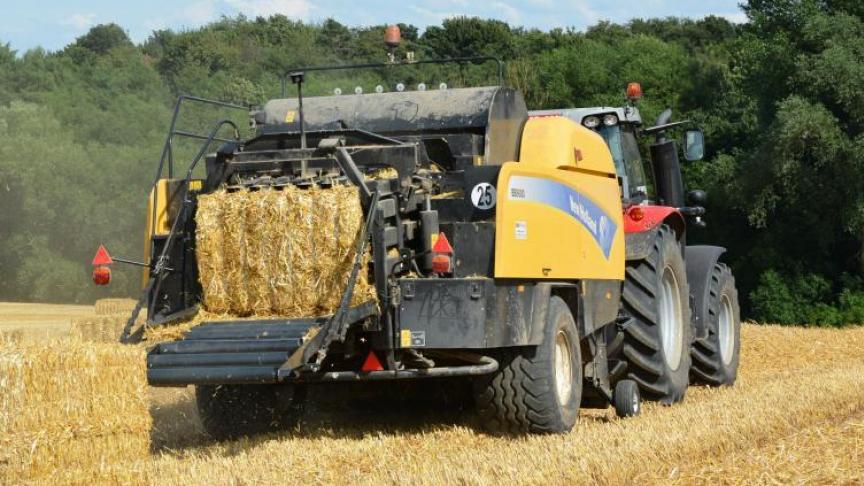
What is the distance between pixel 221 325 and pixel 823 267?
2685 cm

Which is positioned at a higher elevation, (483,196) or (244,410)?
(483,196)

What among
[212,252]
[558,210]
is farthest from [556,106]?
[212,252]

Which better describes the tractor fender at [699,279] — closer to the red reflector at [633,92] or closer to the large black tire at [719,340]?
the large black tire at [719,340]

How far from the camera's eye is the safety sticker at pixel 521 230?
8758 mm

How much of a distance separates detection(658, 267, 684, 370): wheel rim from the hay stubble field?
4.47 ft

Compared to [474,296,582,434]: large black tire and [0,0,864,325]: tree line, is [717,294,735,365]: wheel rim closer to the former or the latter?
[474,296,582,434]: large black tire

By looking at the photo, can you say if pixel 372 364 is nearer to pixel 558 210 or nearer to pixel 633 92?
pixel 558 210

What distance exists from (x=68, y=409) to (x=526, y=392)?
117 inches

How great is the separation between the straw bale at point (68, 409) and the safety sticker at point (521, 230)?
8.37 feet

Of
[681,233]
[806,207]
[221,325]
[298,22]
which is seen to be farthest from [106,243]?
[221,325]

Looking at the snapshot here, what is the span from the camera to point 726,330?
13891 mm

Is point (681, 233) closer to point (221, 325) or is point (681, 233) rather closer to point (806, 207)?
point (221, 325)

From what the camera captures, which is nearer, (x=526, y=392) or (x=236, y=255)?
(x=236, y=255)

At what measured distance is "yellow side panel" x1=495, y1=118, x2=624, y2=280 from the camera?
871 cm
